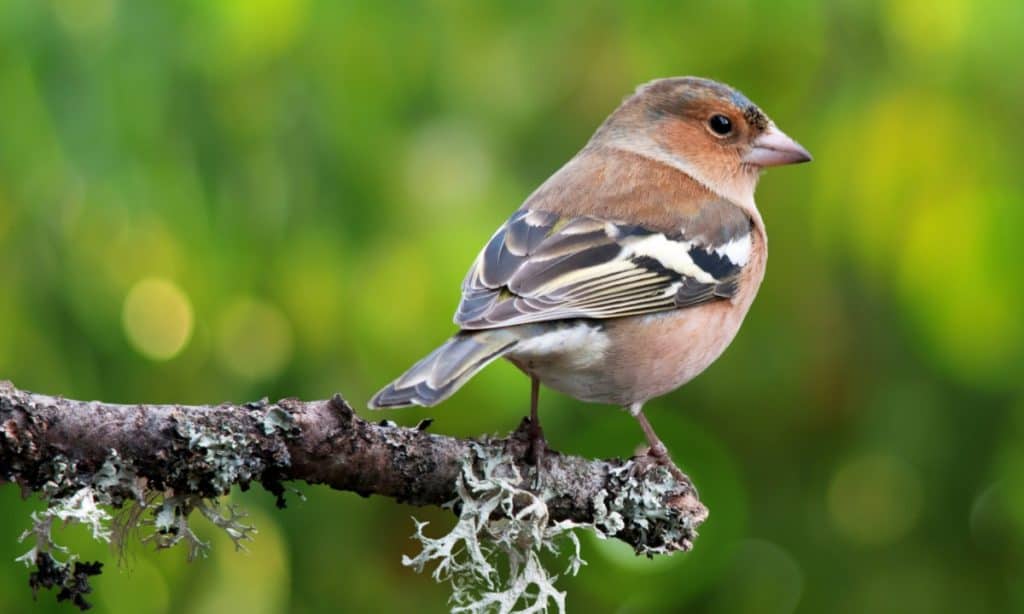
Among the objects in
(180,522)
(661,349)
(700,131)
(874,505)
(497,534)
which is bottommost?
(874,505)

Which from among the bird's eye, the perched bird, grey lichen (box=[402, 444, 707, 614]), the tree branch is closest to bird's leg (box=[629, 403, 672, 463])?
the perched bird

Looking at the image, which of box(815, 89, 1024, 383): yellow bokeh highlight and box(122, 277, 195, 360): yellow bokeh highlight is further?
box(815, 89, 1024, 383): yellow bokeh highlight

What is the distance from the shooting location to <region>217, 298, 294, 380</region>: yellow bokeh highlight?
4.25 metres

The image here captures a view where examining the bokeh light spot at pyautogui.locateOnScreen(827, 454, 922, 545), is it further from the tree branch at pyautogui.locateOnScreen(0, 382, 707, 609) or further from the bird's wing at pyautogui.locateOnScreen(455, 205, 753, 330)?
the tree branch at pyautogui.locateOnScreen(0, 382, 707, 609)

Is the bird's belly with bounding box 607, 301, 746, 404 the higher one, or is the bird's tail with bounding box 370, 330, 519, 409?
the bird's tail with bounding box 370, 330, 519, 409

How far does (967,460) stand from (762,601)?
3.49 ft

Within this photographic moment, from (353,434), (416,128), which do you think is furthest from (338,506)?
(353,434)

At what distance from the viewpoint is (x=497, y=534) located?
3.29m

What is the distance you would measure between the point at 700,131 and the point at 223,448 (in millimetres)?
3038

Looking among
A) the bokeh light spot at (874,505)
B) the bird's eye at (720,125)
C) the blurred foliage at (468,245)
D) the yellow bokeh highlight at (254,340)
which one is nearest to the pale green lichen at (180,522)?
the blurred foliage at (468,245)

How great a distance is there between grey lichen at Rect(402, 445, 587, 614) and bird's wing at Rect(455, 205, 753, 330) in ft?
1.72

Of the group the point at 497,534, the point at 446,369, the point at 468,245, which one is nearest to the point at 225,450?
the point at 446,369

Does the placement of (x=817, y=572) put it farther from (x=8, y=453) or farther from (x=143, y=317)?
(x=8, y=453)

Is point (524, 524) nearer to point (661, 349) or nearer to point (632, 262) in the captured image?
point (661, 349)
